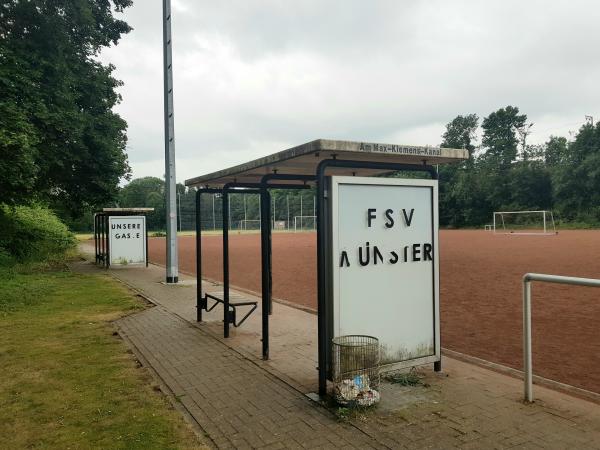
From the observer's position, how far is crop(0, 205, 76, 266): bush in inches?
633

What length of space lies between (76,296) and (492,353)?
8.56 meters

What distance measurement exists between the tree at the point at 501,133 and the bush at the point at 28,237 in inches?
2376

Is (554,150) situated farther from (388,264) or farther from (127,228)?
(388,264)

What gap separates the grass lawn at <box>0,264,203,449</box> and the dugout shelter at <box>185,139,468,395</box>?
1622mm

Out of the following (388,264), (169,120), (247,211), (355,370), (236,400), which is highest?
(169,120)

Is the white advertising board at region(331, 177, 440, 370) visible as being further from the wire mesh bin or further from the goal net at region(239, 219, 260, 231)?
the goal net at region(239, 219, 260, 231)

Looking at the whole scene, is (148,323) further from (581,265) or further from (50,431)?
(581,265)

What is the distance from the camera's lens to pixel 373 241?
4.70 m

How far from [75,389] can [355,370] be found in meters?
2.73

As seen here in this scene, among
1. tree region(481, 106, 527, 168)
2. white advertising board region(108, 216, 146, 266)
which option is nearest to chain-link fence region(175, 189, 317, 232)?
tree region(481, 106, 527, 168)

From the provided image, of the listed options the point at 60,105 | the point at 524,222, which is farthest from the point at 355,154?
the point at 524,222

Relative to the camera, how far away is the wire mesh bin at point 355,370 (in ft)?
13.5

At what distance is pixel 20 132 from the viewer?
11.8 metres

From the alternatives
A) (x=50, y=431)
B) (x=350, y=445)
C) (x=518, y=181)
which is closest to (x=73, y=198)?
(x=50, y=431)
